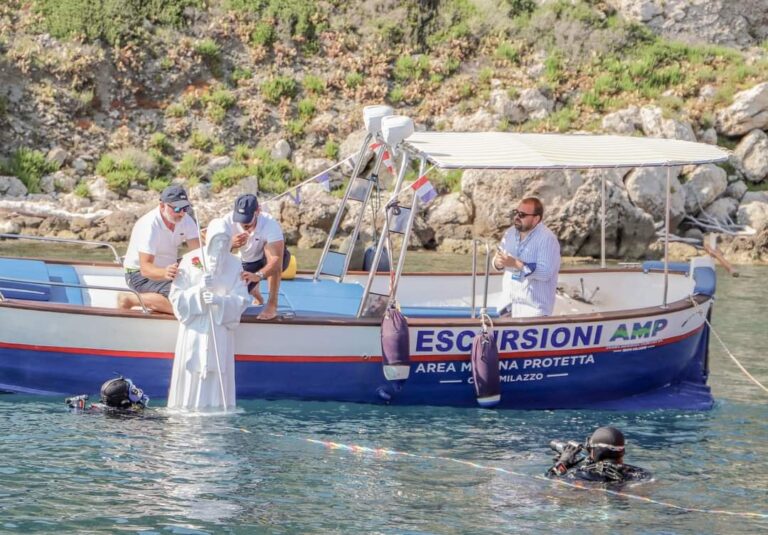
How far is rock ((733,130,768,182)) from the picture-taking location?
93.1 feet

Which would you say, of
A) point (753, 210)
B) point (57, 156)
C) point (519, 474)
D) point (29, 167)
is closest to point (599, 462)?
point (519, 474)

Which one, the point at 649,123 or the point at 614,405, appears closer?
the point at 614,405

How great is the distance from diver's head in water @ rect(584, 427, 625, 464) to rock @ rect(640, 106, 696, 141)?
67.2 ft

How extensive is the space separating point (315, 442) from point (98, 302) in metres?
3.18

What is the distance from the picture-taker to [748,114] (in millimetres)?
29062

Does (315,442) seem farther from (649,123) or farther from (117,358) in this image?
(649,123)

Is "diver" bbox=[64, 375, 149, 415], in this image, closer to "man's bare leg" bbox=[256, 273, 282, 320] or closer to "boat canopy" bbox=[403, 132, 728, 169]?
"man's bare leg" bbox=[256, 273, 282, 320]

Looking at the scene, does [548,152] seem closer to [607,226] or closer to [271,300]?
[271,300]

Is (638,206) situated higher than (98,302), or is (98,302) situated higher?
(638,206)

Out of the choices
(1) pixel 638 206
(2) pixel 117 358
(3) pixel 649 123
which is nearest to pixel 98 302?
(2) pixel 117 358

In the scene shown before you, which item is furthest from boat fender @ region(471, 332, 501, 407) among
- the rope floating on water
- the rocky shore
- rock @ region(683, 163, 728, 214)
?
rock @ region(683, 163, 728, 214)

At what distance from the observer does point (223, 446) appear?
9.29 meters

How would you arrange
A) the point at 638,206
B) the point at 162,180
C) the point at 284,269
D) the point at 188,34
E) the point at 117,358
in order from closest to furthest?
the point at 117,358 < the point at 284,269 < the point at 638,206 < the point at 162,180 < the point at 188,34

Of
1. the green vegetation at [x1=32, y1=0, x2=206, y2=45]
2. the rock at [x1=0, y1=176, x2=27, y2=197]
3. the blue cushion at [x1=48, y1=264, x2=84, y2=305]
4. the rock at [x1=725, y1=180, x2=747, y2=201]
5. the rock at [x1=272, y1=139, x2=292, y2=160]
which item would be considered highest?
the green vegetation at [x1=32, y1=0, x2=206, y2=45]
